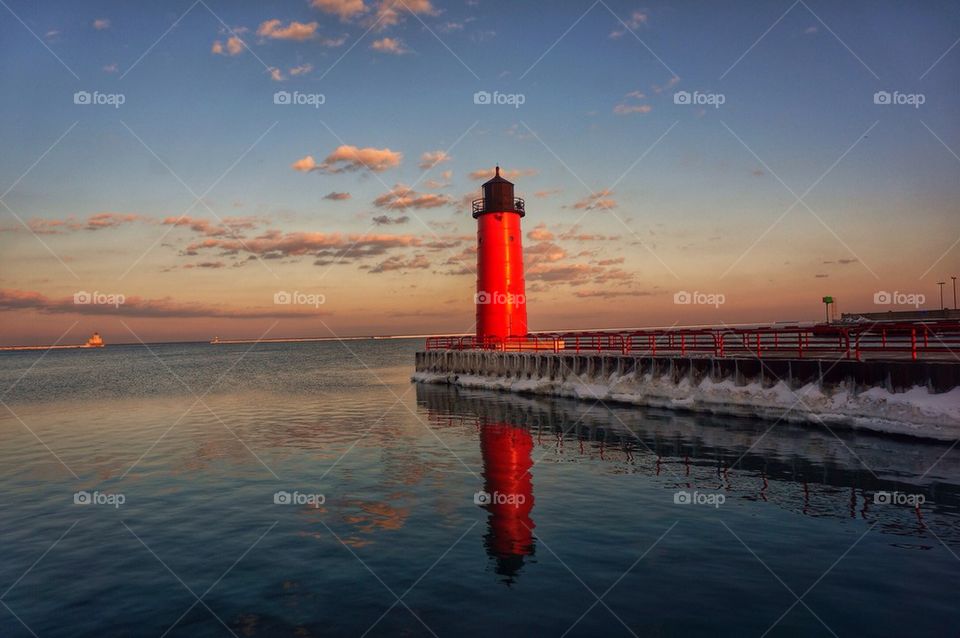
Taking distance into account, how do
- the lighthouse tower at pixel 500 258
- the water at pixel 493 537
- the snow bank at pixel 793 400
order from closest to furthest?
the water at pixel 493 537 → the snow bank at pixel 793 400 → the lighthouse tower at pixel 500 258

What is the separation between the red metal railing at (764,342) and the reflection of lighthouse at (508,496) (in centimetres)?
1066

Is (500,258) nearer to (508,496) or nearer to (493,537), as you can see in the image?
(508,496)

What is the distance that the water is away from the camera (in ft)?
25.1

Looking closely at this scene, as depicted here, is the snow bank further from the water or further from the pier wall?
the water

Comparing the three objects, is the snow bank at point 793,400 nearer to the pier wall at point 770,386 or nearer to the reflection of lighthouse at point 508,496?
the pier wall at point 770,386

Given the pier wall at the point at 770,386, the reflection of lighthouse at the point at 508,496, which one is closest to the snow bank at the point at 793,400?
the pier wall at the point at 770,386

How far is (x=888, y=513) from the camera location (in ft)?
36.7

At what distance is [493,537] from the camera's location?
10.8 meters

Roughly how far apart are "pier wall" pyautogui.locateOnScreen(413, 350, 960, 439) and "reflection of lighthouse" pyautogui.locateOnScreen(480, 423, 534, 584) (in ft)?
27.8

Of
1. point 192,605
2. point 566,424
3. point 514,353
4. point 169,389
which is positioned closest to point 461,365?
point 514,353

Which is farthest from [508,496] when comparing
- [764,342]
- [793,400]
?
[764,342]

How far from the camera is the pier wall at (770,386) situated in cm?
1777

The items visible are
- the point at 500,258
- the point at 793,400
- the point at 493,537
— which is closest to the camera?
the point at 493,537

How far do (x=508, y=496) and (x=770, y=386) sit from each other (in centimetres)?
1430
